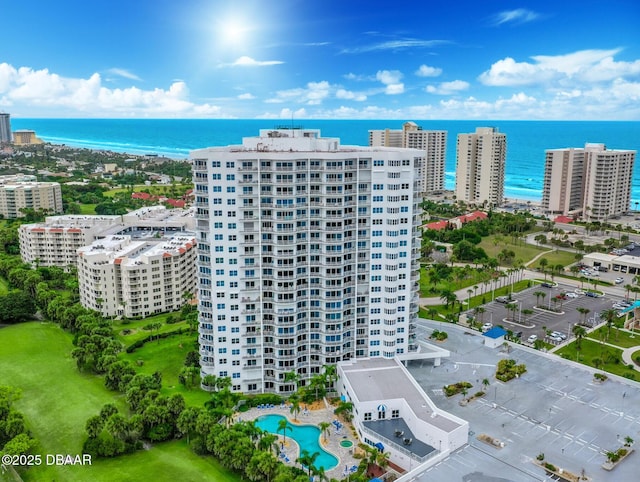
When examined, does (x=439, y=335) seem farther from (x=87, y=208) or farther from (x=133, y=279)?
(x=87, y=208)

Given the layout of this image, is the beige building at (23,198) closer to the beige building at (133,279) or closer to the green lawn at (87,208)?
the green lawn at (87,208)

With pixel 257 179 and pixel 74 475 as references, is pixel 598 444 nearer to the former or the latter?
pixel 257 179

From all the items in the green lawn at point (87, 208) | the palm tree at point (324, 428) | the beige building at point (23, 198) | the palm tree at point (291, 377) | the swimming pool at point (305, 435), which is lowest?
the swimming pool at point (305, 435)

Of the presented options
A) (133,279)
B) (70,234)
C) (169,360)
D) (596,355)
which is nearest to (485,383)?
(596,355)

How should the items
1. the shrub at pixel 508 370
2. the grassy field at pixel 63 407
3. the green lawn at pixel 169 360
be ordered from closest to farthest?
the grassy field at pixel 63 407 → the green lawn at pixel 169 360 → the shrub at pixel 508 370

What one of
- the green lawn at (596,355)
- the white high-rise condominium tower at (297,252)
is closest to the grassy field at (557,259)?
the green lawn at (596,355)

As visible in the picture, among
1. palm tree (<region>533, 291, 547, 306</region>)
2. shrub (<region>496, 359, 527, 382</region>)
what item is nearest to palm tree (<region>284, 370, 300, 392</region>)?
shrub (<region>496, 359, 527, 382</region>)
